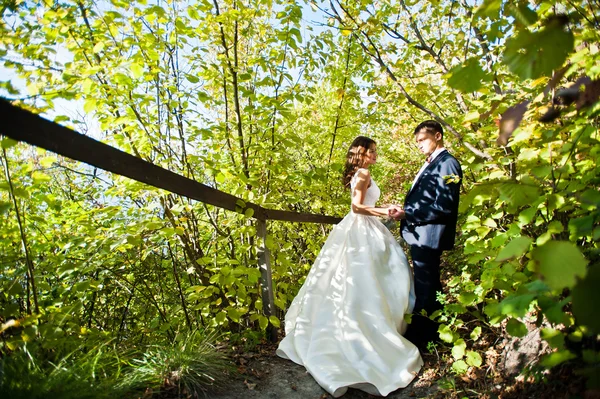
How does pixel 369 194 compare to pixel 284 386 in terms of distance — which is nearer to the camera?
pixel 284 386

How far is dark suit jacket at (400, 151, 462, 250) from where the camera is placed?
294cm

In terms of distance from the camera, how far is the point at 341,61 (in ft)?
14.3

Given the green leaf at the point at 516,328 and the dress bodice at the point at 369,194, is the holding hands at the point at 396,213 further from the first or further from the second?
the green leaf at the point at 516,328

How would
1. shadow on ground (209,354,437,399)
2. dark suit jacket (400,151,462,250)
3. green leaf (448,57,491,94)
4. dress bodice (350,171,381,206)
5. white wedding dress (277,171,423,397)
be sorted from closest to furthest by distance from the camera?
green leaf (448,57,491,94)
shadow on ground (209,354,437,399)
white wedding dress (277,171,423,397)
dark suit jacket (400,151,462,250)
dress bodice (350,171,381,206)

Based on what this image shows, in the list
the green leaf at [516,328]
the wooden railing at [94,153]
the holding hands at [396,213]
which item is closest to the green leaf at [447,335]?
the green leaf at [516,328]

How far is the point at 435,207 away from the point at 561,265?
2.32m

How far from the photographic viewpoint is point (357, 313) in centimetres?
277

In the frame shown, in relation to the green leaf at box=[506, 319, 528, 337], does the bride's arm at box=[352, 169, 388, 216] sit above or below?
above

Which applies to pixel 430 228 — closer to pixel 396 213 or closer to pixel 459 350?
pixel 396 213

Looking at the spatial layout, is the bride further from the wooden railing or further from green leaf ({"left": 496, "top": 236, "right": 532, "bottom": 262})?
green leaf ({"left": 496, "top": 236, "right": 532, "bottom": 262})

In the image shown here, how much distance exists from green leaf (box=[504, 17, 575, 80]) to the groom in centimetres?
216

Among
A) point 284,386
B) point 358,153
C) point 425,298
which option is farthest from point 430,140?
point 284,386

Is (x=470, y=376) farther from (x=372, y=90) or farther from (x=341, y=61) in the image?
(x=341, y=61)

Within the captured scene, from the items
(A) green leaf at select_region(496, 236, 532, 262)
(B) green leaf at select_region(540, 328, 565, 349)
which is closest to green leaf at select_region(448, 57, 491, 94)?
(A) green leaf at select_region(496, 236, 532, 262)
